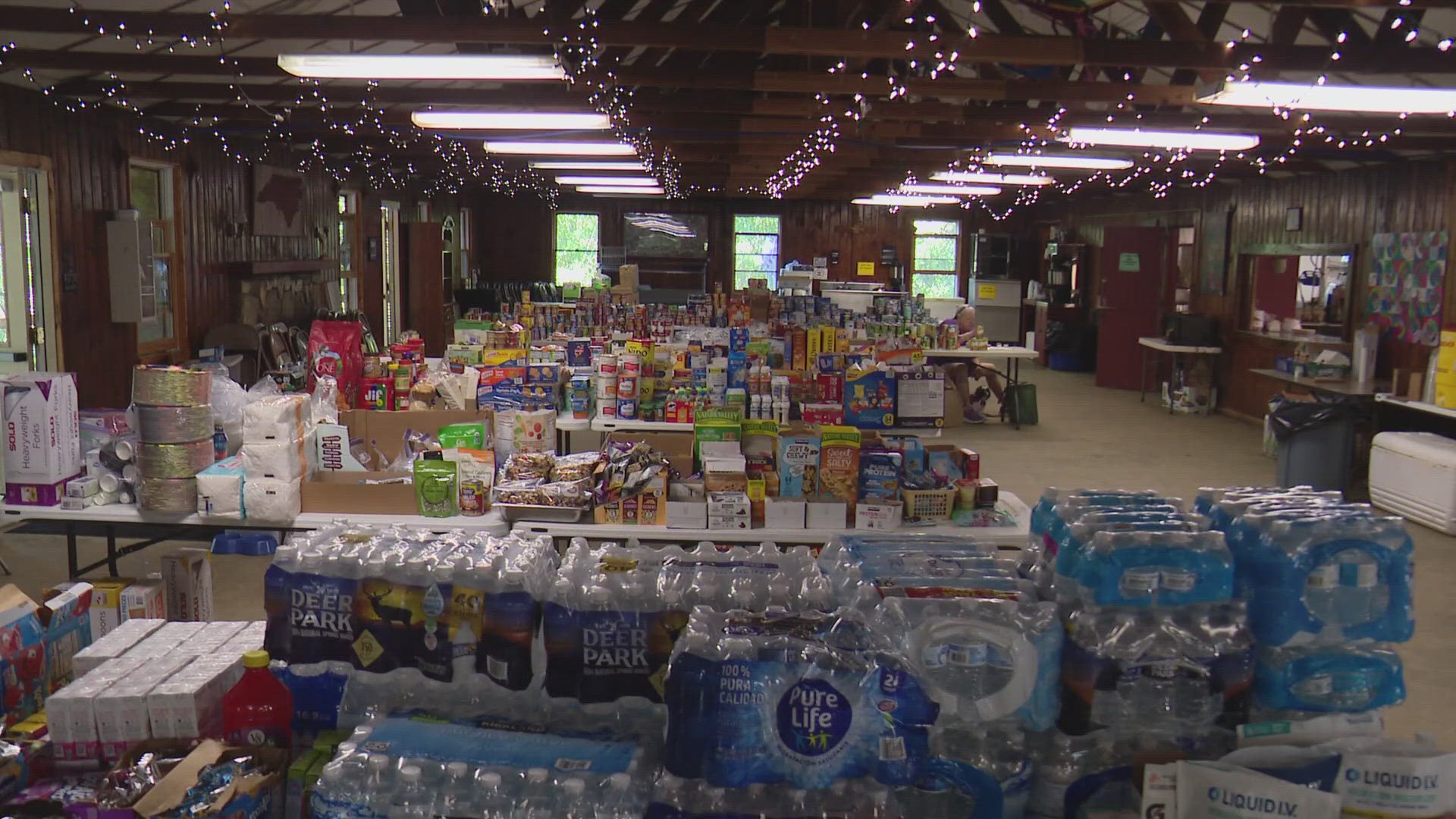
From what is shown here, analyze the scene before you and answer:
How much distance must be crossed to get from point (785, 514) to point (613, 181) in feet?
41.2

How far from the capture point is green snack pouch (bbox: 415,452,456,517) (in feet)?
14.7

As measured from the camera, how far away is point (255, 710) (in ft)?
8.32

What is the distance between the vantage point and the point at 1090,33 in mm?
8781

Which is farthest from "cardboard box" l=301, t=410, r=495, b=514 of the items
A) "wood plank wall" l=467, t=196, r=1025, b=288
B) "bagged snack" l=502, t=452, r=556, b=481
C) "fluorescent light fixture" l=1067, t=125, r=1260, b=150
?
"wood plank wall" l=467, t=196, r=1025, b=288

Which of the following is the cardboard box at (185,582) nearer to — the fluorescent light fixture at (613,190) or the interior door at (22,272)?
the interior door at (22,272)

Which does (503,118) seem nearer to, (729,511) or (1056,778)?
(729,511)

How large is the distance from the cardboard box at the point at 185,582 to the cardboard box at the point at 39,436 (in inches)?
19.8

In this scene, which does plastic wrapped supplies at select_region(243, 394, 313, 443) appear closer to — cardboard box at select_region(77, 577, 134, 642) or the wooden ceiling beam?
cardboard box at select_region(77, 577, 134, 642)

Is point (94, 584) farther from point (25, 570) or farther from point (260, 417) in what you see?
point (25, 570)

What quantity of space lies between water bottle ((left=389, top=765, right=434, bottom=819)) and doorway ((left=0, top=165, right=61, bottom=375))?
23.1ft

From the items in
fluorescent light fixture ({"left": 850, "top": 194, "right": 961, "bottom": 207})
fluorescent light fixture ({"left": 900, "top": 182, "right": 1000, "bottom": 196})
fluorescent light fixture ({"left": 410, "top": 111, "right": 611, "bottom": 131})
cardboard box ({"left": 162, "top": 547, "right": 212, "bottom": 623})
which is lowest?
cardboard box ({"left": 162, "top": 547, "right": 212, "bottom": 623})

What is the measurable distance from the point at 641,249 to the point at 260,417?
18.5 m

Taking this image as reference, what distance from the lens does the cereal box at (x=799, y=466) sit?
4.55 meters

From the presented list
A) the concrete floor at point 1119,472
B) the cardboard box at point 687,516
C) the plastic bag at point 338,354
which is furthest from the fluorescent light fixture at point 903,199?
the cardboard box at point 687,516
